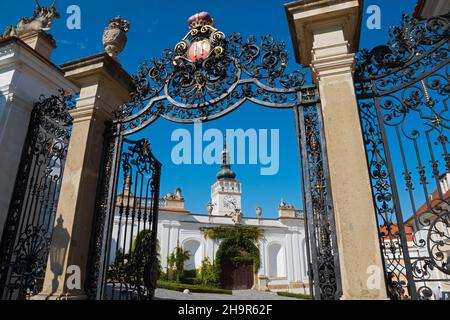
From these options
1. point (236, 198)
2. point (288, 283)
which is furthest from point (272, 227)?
point (236, 198)

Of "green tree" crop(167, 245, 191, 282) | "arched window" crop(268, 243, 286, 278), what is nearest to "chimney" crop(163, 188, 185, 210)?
"green tree" crop(167, 245, 191, 282)

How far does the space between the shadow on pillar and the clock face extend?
40.4 metres

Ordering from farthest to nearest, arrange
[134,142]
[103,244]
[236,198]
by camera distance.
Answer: [236,198] < [134,142] < [103,244]

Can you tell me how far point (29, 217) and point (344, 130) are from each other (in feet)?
16.6

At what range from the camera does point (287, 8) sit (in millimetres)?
4000

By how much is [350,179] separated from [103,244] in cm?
320

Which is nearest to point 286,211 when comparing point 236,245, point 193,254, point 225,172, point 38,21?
point 236,245

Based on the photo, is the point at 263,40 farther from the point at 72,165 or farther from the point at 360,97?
the point at 72,165

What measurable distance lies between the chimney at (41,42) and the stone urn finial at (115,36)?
2.79 m

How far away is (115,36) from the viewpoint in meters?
5.29

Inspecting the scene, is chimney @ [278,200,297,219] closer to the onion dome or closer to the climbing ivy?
the climbing ivy

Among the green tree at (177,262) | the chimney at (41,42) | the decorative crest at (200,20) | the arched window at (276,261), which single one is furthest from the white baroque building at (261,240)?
the decorative crest at (200,20)

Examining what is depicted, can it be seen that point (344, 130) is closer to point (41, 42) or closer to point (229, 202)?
point (41, 42)

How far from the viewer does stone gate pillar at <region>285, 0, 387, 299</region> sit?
9.87 ft
